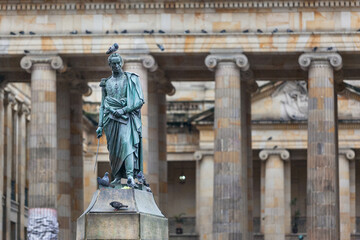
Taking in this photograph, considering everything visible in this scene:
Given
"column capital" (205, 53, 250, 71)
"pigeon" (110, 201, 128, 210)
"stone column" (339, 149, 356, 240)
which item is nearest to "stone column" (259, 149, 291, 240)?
"stone column" (339, 149, 356, 240)

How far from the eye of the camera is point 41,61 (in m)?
67.3

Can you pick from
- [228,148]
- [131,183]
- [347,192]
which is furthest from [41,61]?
[131,183]

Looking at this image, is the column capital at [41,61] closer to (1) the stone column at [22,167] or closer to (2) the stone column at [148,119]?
(2) the stone column at [148,119]

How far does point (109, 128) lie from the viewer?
110 ft

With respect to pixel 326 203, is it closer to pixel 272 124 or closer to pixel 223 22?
pixel 223 22

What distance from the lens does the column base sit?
64.8 meters

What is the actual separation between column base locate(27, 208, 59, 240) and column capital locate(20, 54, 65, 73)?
24.6ft

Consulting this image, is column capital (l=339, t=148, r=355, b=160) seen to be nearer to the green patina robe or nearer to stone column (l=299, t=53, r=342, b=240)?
stone column (l=299, t=53, r=342, b=240)

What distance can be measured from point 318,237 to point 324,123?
594cm

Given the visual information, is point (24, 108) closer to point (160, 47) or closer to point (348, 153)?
point (160, 47)

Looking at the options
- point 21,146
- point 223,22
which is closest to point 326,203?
point 223,22

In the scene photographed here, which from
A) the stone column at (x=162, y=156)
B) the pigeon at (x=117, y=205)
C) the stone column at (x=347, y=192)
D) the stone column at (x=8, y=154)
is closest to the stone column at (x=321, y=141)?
the stone column at (x=162, y=156)

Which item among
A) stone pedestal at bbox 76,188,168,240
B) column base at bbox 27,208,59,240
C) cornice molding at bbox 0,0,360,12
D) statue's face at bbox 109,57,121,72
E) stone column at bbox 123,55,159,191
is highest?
cornice molding at bbox 0,0,360,12

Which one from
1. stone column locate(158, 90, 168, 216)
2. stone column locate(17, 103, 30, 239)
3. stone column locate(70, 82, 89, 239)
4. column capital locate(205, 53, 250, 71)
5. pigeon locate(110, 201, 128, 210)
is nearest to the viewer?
pigeon locate(110, 201, 128, 210)
